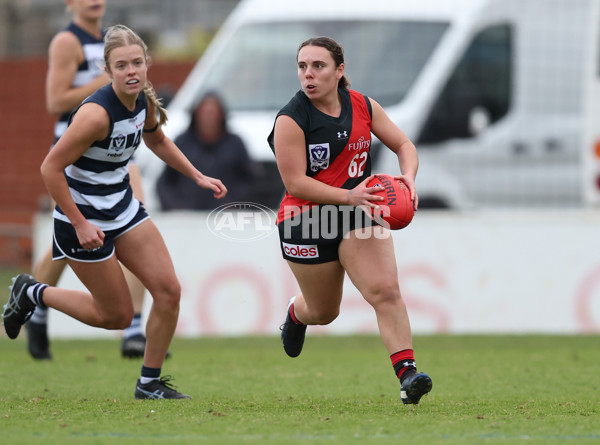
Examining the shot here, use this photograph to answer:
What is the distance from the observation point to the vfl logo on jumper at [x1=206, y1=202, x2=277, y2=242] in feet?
31.5

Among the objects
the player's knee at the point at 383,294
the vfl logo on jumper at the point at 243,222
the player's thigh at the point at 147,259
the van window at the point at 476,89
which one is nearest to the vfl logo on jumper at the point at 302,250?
the player's knee at the point at 383,294

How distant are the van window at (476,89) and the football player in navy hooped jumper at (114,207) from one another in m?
5.31

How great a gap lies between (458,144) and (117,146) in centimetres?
595

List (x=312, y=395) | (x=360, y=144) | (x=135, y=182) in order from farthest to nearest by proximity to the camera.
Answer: (x=135, y=182), (x=312, y=395), (x=360, y=144)

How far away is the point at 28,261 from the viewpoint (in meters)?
15.4

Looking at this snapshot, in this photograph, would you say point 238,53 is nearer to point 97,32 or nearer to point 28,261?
point 97,32

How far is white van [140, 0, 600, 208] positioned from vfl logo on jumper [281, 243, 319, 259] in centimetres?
485

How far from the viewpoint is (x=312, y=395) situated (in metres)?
6.20

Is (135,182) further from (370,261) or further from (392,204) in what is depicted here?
(392,204)

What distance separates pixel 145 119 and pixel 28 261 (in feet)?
33.5

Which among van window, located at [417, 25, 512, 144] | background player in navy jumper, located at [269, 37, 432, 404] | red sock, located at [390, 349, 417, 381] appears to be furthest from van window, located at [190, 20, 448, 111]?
red sock, located at [390, 349, 417, 381]

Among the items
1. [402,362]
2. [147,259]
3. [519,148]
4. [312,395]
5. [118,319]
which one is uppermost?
[519,148]

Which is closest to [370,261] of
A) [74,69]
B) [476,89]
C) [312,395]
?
[312,395]

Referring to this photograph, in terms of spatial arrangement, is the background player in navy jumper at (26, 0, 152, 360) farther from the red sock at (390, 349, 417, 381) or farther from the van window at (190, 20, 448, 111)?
the van window at (190, 20, 448, 111)
